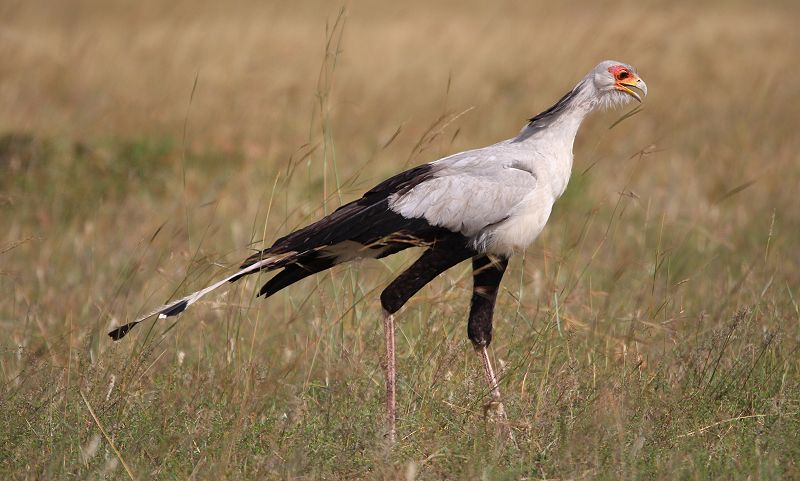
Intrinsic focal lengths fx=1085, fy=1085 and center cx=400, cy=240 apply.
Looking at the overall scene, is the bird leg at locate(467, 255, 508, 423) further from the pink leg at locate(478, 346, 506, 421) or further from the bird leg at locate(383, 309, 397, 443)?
the bird leg at locate(383, 309, 397, 443)

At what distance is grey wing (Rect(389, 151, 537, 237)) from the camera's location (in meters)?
3.82

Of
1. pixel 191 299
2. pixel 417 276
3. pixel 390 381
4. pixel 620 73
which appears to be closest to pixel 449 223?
pixel 417 276

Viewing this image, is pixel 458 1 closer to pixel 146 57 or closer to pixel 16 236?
pixel 146 57

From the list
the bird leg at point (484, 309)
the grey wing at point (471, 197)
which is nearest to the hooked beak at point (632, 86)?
the grey wing at point (471, 197)

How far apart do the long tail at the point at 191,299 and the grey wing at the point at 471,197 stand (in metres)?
0.48

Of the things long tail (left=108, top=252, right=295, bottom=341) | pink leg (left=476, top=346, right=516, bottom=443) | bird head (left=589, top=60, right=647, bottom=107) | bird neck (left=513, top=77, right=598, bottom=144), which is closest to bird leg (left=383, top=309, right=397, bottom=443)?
pink leg (left=476, top=346, right=516, bottom=443)

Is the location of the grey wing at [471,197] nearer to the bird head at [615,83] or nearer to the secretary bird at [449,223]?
the secretary bird at [449,223]

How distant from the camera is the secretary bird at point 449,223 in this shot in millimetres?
3811

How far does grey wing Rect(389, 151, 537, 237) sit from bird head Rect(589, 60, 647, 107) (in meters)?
0.59

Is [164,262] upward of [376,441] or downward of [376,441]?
downward

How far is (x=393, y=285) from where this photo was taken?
156 inches

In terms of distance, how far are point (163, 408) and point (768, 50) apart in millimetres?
9883

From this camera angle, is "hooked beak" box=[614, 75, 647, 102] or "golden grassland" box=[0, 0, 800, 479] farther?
"hooked beak" box=[614, 75, 647, 102]

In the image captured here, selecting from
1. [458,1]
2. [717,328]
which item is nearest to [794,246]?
[717,328]
